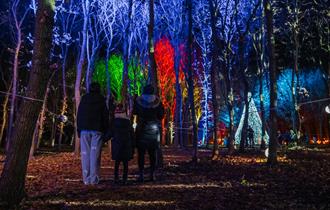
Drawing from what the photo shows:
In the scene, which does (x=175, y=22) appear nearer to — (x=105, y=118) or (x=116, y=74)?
(x=116, y=74)

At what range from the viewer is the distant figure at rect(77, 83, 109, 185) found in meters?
8.07

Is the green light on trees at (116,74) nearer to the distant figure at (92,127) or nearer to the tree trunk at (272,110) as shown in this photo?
the tree trunk at (272,110)

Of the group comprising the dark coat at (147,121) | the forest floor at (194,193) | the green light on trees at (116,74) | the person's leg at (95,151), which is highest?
the green light on trees at (116,74)

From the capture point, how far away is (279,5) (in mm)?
30203

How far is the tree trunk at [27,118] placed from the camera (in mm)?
5926

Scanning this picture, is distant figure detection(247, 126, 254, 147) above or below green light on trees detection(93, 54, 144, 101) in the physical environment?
below

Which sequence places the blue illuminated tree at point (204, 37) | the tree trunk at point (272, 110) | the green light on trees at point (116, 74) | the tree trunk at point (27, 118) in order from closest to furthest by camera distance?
the tree trunk at point (27, 118) → the tree trunk at point (272, 110) → the blue illuminated tree at point (204, 37) → the green light on trees at point (116, 74)

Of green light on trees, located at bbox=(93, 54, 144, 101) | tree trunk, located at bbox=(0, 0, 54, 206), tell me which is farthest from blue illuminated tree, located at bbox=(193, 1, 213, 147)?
tree trunk, located at bbox=(0, 0, 54, 206)

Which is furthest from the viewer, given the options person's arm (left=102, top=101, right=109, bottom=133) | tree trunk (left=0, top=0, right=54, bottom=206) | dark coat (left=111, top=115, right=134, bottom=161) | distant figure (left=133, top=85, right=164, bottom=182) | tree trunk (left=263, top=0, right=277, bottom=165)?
tree trunk (left=263, top=0, right=277, bottom=165)

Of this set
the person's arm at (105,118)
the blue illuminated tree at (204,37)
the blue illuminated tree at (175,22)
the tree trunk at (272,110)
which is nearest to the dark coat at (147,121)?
the person's arm at (105,118)

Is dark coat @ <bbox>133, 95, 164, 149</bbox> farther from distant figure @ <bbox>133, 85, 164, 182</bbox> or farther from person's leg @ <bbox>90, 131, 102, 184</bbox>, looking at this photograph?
person's leg @ <bbox>90, 131, 102, 184</bbox>

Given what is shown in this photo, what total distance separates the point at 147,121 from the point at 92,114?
1.23 m

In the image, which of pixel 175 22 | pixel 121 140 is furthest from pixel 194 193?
pixel 175 22

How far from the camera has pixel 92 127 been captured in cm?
805
